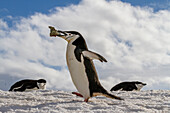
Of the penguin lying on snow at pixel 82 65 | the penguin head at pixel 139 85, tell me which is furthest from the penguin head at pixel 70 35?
the penguin head at pixel 139 85

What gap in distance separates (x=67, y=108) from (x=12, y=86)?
8028 millimetres

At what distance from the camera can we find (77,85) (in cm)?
506

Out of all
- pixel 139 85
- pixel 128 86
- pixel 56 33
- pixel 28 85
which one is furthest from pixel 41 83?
pixel 56 33

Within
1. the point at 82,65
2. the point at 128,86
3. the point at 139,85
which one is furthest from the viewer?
the point at 139,85

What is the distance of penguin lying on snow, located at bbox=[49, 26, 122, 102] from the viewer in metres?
4.92

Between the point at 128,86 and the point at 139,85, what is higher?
the point at 139,85

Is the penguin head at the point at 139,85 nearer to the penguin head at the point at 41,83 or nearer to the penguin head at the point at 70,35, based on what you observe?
the penguin head at the point at 41,83

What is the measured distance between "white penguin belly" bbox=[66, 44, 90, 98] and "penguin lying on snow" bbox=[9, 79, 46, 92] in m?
7.04

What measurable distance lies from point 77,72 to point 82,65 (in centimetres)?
16

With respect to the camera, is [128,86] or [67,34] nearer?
[67,34]

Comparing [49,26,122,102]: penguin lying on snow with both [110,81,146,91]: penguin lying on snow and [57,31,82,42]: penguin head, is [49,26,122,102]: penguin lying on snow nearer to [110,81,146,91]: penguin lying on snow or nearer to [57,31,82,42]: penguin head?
[57,31,82,42]: penguin head

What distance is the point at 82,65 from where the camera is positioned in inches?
194

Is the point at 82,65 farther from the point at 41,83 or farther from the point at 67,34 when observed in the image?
the point at 41,83

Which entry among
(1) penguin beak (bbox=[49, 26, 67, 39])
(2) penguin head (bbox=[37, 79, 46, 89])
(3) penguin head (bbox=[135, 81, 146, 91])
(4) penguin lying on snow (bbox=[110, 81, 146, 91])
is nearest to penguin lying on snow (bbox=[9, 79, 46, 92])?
(2) penguin head (bbox=[37, 79, 46, 89])
